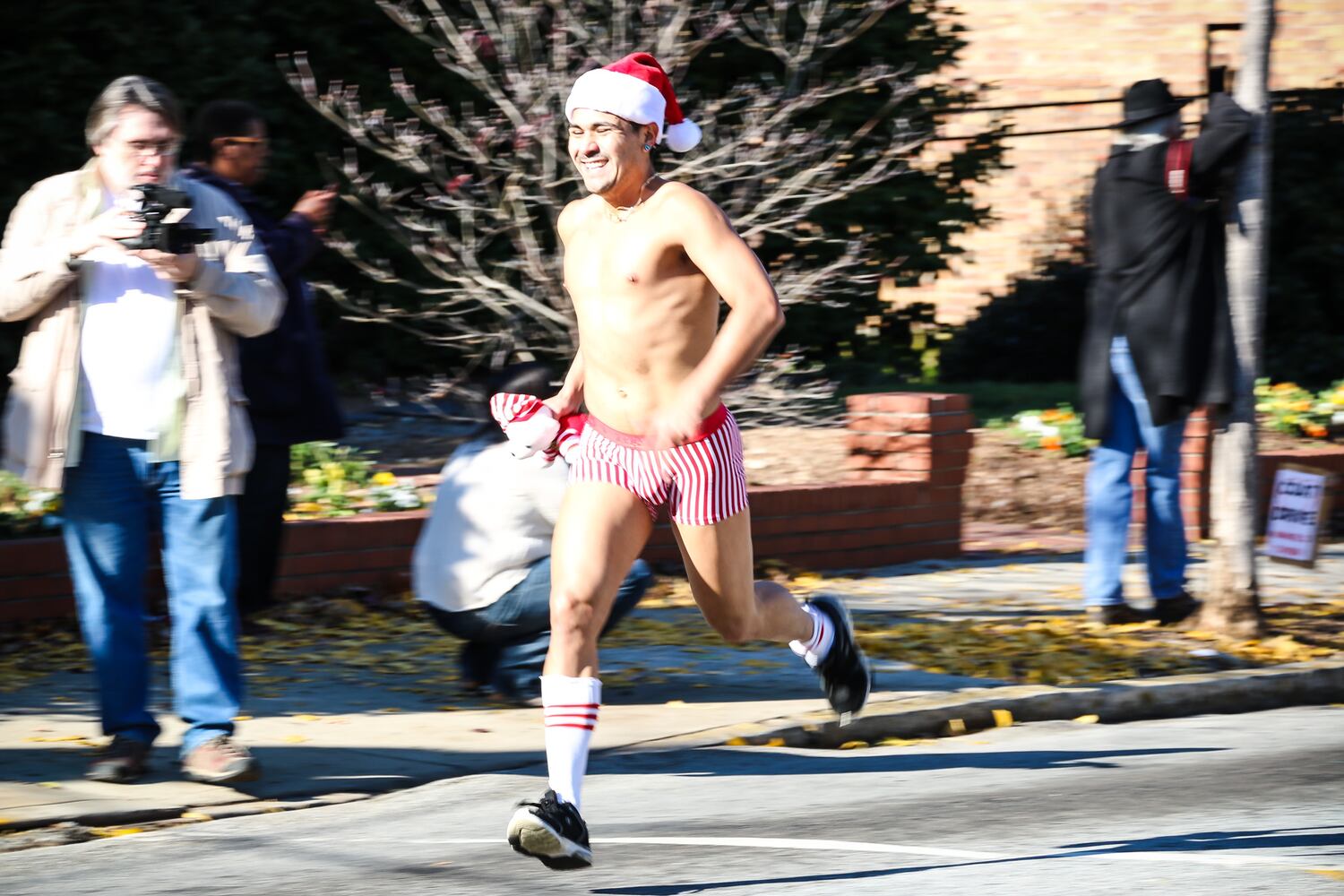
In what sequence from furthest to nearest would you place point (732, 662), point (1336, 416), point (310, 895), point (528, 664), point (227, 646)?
point (1336, 416) → point (732, 662) → point (528, 664) → point (227, 646) → point (310, 895)

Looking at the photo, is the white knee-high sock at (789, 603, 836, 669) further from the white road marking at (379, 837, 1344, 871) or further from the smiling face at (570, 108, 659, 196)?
the smiling face at (570, 108, 659, 196)

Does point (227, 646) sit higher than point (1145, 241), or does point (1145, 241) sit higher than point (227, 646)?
point (1145, 241)

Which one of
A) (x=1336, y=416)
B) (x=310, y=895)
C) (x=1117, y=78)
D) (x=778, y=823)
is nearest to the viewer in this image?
(x=310, y=895)

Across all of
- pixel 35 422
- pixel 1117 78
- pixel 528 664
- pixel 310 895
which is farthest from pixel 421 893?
pixel 1117 78

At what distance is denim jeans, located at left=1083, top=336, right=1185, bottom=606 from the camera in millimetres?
8812

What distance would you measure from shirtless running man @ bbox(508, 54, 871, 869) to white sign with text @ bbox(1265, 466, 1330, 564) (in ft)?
16.1

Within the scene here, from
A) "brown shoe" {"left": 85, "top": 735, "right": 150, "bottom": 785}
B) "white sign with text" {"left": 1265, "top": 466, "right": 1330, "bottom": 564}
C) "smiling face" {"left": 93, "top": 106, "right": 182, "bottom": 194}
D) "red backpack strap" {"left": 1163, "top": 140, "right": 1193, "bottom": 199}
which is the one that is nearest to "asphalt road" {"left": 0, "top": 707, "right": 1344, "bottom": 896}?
"brown shoe" {"left": 85, "top": 735, "right": 150, "bottom": 785}

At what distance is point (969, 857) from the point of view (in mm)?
5152

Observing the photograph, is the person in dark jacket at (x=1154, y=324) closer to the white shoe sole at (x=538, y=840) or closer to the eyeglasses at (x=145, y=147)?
the eyeglasses at (x=145, y=147)

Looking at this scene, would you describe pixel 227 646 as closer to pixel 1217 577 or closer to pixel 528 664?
pixel 528 664

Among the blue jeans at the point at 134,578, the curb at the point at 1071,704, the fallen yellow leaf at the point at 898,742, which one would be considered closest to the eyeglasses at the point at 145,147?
the blue jeans at the point at 134,578

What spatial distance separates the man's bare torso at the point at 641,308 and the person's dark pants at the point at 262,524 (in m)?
2.94

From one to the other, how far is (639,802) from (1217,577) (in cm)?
376

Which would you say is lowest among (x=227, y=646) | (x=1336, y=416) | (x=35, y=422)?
(x=1336, y=416)
